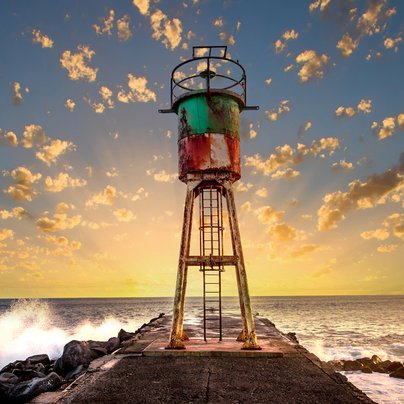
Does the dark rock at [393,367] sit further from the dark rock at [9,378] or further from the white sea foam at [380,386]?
the dark rock at [9,378]

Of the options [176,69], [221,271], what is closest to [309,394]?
[221,271]

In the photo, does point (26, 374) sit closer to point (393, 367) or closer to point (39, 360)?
point (39, 360)

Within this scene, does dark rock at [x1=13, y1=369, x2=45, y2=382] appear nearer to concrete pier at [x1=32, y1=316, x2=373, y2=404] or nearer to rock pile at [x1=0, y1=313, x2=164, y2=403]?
rock pile at [x1=0, y1=313, x2=164, y2=403]

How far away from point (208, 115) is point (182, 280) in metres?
5.11

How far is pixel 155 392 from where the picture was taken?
23.7 feet

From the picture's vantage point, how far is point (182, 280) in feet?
38.1

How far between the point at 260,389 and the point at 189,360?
3040mm

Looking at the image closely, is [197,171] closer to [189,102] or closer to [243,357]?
[189,102]

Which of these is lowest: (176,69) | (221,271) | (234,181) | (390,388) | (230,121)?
(390,388)

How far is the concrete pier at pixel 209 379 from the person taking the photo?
22.7ft

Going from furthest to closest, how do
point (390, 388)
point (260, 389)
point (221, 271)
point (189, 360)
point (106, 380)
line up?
point (390, 388) → point (221, 271) → point (189, 360) → point (106, 380) → point (260, 389)

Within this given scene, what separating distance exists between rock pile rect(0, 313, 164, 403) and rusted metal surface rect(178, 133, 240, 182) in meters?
6.45

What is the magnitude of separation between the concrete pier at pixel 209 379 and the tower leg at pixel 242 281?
1.52 feet

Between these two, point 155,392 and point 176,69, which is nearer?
point 155,392
